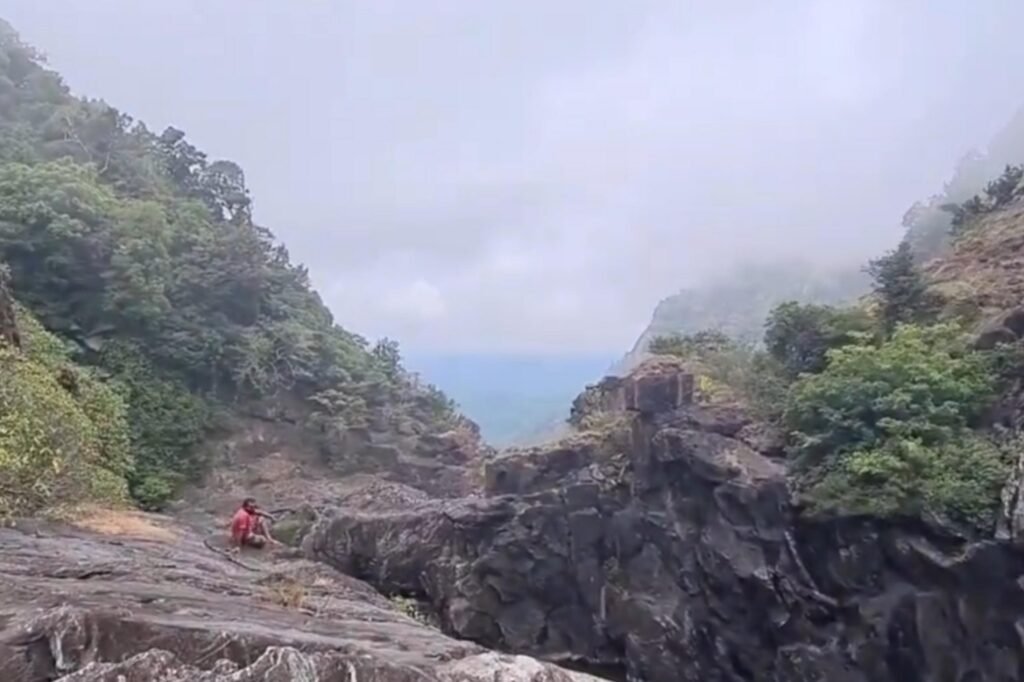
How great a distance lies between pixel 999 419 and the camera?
12156 millimetres

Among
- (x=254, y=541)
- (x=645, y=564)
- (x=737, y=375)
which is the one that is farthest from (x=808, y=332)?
(x=254, y=541)

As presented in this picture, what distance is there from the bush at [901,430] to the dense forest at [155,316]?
35.7ft

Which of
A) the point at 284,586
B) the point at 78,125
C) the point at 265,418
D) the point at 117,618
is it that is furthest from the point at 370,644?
the point at 78,125

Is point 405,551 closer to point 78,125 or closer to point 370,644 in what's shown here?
point 370,644

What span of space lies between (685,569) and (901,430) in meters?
3.85

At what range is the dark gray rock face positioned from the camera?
1177 centimetres

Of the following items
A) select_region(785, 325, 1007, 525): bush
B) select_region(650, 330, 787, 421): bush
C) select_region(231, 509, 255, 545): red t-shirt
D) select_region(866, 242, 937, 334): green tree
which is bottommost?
select_region(231, 509, 255, 545): red t-shirt

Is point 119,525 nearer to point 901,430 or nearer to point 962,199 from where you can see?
point 901,430

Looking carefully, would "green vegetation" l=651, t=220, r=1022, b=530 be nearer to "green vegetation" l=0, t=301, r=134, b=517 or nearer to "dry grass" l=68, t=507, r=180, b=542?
"dry grass" l=68, t=507, r=180, b=542

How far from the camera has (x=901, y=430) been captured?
39.5 feet

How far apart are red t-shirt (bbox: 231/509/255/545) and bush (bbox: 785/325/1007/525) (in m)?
7.42

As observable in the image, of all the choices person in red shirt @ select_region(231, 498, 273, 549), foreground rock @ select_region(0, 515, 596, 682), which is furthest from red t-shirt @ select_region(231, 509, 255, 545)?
foreground rock @ select_region(0, 515, 596, 682)

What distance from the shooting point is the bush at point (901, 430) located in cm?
1159

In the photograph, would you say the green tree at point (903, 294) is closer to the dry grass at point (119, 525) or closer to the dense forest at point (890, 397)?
the dense forest at point (890, 397)
